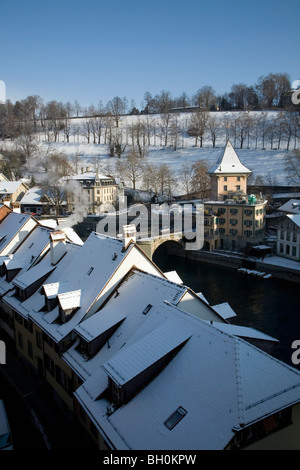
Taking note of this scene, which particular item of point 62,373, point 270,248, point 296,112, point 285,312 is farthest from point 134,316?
point 296,112

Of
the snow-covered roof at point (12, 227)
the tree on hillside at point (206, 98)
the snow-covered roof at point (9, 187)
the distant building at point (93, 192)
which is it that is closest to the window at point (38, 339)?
the snow-covered roof at point (12, 227)

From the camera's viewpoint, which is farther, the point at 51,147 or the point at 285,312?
the point at 51,147

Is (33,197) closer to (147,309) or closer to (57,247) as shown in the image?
(57,247)

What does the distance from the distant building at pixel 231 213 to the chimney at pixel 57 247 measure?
1117 inches

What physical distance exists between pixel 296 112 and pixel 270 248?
52043 mm

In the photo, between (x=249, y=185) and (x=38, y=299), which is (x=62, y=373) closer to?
(x=38, y=299)

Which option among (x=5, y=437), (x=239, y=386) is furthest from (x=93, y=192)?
(x=239, y=386)

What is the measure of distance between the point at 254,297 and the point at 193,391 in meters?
23.5

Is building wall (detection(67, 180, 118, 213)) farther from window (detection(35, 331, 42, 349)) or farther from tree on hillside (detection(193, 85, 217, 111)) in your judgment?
tree on hillside (detection(193, 85, 217, 111))

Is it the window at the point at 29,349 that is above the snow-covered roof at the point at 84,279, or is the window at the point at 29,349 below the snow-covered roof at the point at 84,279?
below

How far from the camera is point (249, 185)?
200 feet

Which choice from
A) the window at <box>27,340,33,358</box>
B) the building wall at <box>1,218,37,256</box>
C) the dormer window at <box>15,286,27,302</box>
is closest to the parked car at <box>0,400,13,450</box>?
the window at <box>27,340,33,358</box>

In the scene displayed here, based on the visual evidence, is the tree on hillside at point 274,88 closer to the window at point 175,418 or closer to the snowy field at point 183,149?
the snowy field at point 183,149

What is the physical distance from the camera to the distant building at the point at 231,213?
44138 millimetres
